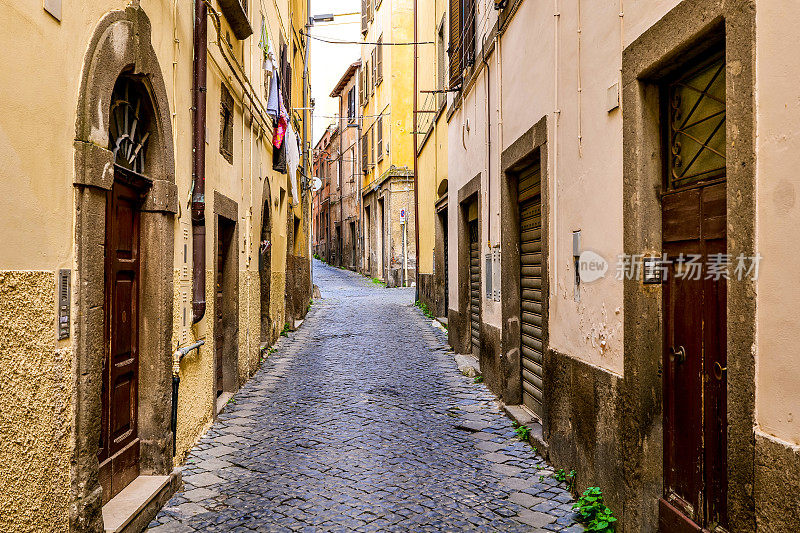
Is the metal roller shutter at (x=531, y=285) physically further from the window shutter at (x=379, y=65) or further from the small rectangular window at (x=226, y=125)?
the window shutter at (x=379, y=65)

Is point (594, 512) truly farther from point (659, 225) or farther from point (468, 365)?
point (468, 365)

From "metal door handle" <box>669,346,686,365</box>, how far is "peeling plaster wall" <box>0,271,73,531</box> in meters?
3.18

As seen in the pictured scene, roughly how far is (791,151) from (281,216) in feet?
39.8

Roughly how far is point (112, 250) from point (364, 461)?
2638 millimetres

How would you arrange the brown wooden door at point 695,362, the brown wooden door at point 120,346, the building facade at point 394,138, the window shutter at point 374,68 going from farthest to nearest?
the window shutter at point 374,68 → the building facade at point 394,138 → the brown wooden door at point 120,346 → the brown wooden door at point 695,362

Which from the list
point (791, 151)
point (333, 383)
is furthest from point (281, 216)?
point (791, 151)

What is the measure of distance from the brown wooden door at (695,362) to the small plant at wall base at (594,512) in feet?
1.82

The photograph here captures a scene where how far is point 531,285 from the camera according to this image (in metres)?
6.97

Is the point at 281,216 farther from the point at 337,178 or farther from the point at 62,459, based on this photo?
the point at 337,178

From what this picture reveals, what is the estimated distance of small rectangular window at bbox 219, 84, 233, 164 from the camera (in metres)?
7.59

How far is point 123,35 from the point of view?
4.02 metres

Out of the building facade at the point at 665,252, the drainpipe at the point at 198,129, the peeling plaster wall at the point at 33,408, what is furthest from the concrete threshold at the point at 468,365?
the peeling plaster wall at the point at 33,408

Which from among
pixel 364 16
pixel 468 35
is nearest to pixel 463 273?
pixel 468 35

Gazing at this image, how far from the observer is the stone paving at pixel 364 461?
4.42 m
